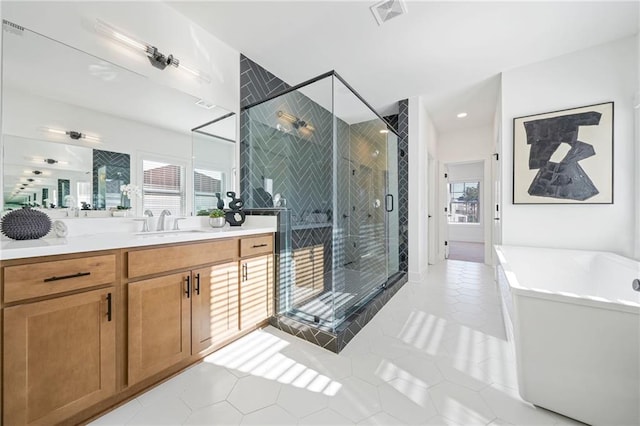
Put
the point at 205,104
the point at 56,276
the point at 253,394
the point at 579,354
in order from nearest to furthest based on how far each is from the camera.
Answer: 1. the point at 56,276
2. the point at 579,354
3. the point at 253,394
4. the point at 205,104

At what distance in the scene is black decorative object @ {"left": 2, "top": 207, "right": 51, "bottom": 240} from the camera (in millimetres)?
1204

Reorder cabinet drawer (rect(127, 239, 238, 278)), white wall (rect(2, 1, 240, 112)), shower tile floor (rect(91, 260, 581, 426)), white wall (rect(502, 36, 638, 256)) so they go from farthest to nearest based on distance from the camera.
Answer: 1. white wall (rect(502, 36, 638, 256))
2. white wall (rect(2, 1, 240, 112))
3. cabinet drawer (rect(127, 239, 238, 278))
4. shower tile floor (rect(91, 260, 581, 426))

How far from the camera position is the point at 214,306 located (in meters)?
1.77

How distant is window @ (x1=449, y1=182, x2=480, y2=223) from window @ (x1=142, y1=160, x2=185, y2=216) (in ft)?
27.0

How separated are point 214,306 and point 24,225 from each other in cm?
111

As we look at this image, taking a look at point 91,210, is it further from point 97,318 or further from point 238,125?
point 238,125

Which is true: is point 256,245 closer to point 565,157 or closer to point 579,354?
point 579,354

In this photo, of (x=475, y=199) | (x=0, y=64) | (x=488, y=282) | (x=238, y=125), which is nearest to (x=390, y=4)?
(x=238, y=125)

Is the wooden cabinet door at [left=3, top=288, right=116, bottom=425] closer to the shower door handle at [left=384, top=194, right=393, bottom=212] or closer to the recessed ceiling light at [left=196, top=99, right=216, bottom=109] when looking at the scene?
the recessed ceiling light at [left=196, top=99, right=216, bottom=109]

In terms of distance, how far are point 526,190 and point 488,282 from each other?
1532 millimetres

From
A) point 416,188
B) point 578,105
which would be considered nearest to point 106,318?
point 416,188

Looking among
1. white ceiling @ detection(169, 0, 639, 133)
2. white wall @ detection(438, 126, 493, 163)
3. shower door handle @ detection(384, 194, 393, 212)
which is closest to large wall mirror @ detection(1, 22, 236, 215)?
white ceiling @ detection(169, 0, 639, 133)

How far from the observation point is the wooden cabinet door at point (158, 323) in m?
1.34

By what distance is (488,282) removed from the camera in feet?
11.7
